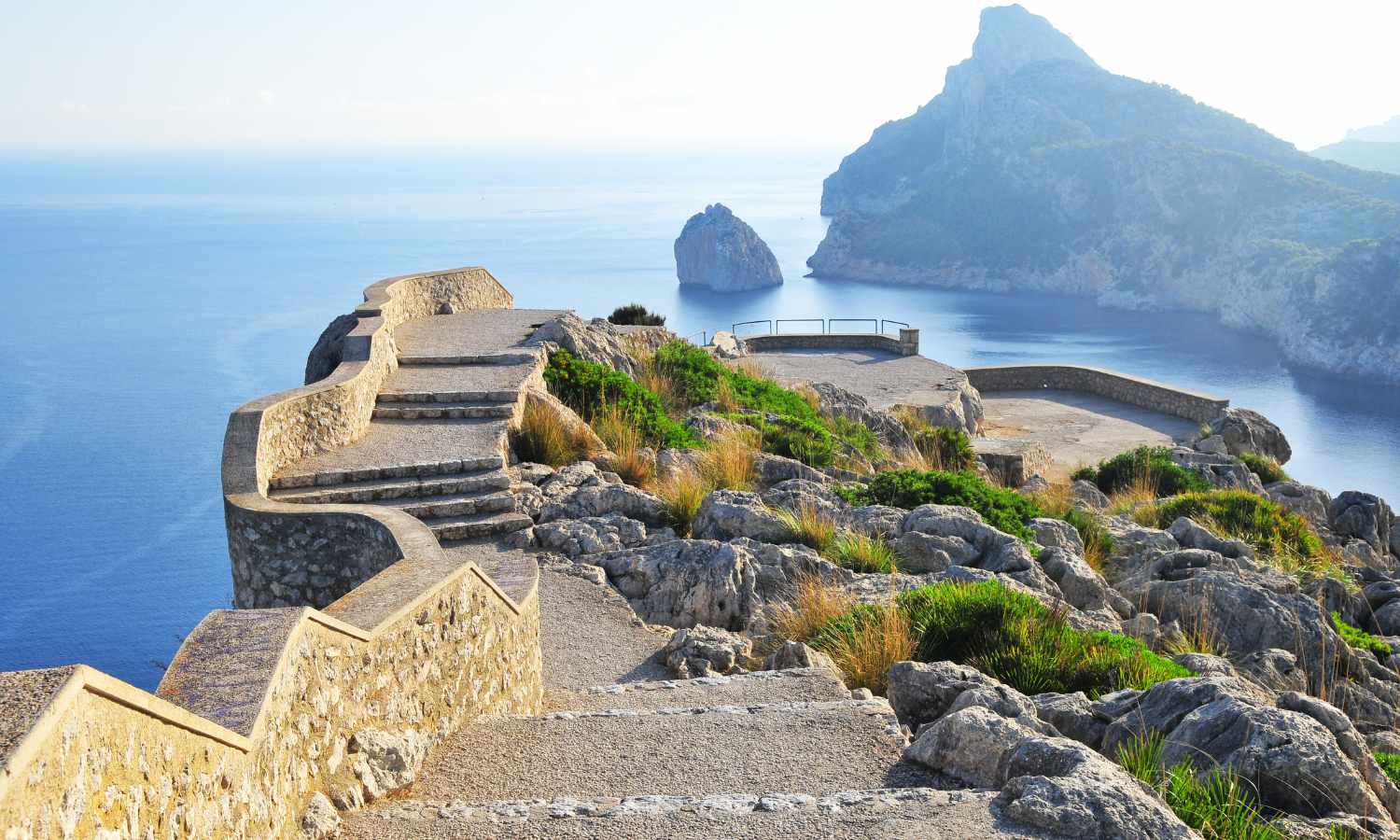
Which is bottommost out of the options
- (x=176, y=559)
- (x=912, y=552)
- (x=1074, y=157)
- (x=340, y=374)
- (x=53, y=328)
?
(x=176, y=559)

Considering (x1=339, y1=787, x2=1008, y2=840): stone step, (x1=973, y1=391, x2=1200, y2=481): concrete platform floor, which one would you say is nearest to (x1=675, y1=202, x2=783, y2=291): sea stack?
(x1=973, y1=391, x2=1200, y2=481): concrete platform floor

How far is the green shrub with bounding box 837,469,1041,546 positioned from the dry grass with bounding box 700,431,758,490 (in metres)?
1.01

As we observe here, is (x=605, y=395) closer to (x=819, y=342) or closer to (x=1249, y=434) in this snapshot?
(x=1249, y=434)

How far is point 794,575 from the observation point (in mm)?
8336

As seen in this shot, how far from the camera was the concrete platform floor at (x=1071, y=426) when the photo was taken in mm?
20641

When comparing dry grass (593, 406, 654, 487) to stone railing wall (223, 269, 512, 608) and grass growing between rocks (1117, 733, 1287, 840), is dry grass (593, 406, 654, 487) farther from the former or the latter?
grass growing between rocks (1117, 733, 1287, 840)

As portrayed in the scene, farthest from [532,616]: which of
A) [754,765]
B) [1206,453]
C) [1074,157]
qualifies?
[1074,157]

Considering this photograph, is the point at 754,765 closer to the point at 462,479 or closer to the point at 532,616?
the point at 532,616

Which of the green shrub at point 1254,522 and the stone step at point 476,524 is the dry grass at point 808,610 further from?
the green shrub at point 1254,522

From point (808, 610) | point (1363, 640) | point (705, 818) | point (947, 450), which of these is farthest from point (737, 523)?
point (947, 450)

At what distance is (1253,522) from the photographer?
42.6 feet

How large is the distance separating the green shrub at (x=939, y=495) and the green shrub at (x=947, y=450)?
4282 millimetres

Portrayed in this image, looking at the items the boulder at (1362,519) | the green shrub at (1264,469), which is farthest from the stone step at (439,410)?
the green shrub at (1264,469)

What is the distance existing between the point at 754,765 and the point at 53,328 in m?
95.6
